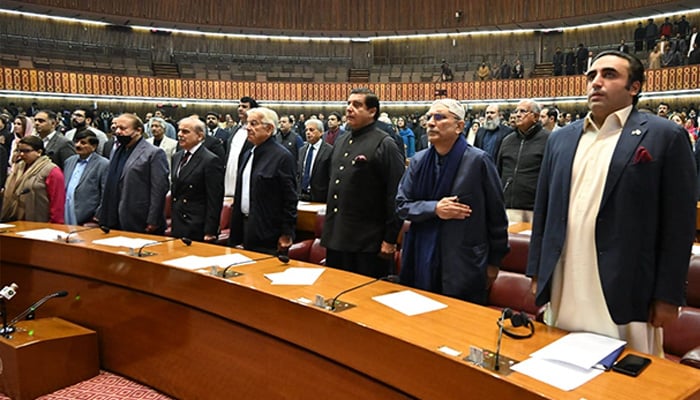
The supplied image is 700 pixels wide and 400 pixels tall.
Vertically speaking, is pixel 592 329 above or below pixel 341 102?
below

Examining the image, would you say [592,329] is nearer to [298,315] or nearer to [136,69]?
[298,315]

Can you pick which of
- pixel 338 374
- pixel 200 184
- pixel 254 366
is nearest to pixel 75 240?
pixel 200 184

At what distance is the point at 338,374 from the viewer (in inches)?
76.1

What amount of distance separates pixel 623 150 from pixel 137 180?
311 cm

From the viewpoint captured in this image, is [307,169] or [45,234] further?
[307,169]

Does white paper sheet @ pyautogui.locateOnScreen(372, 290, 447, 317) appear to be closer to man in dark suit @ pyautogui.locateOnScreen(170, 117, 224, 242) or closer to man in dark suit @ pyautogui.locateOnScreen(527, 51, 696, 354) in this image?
man in dark suit @ pyautogui.locateOnScreen(527, 51, 696, 354)

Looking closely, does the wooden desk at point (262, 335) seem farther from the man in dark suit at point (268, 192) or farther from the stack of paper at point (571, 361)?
the man in dark suit at point (268, 192)

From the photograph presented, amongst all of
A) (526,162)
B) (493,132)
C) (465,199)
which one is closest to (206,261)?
(465,199)

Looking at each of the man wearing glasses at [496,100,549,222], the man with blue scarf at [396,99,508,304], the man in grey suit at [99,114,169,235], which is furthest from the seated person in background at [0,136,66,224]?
the man wearing glasses at [496,100,549,222]

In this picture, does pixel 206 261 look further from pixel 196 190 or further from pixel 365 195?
pixel 196 190

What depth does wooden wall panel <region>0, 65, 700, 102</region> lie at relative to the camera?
13.6m

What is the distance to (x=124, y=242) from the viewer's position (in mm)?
3314

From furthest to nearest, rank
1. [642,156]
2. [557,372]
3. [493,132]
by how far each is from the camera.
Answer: [493,132]
[642,156]
[557,372]

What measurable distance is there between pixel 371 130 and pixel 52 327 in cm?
207
